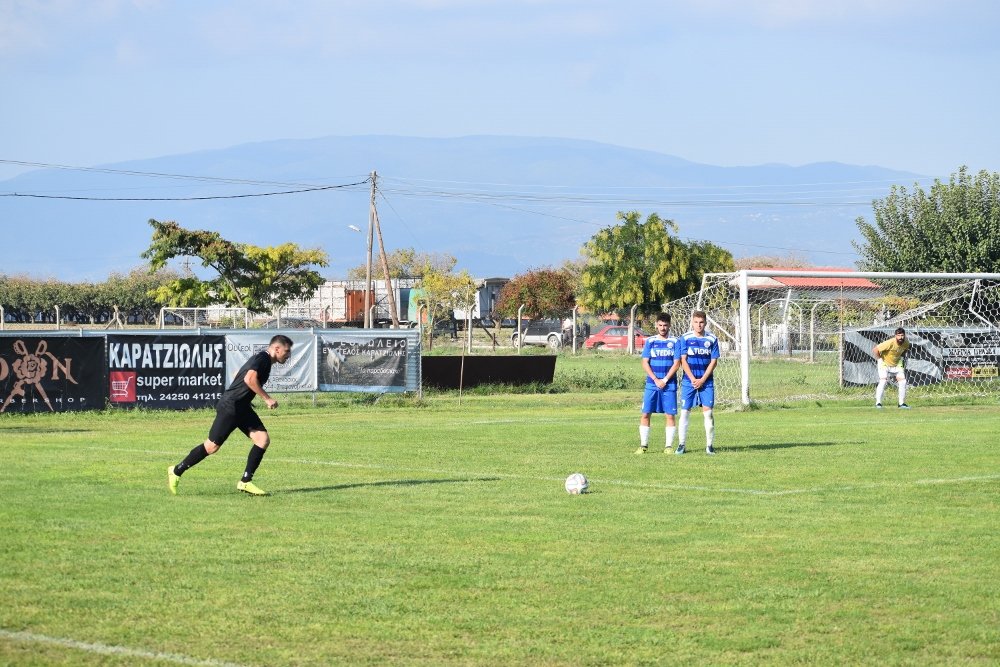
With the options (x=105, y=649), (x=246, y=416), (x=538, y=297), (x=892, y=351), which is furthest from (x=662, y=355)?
(x=538, y=297)

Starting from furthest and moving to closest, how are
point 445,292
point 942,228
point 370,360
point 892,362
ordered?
1. point 445,292
2. point 942,228
3. point 370,360
4. point 892,362

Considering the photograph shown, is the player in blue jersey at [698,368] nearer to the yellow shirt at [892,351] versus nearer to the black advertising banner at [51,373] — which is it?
the yellow shirt at [892,351]

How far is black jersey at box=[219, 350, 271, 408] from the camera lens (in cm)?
1402

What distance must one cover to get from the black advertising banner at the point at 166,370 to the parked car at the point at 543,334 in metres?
37.8

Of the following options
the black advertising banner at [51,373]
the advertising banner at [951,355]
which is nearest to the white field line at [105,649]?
the black advertising banner at [51,373]

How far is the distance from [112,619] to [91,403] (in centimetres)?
2239

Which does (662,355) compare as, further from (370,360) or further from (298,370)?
(298,370)

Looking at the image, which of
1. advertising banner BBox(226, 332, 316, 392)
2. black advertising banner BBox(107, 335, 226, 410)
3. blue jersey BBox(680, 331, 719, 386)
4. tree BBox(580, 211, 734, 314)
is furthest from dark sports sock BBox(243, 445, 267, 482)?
tree BBox(580, 211, 734, 314)

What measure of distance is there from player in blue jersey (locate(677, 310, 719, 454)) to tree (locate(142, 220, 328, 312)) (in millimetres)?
45265

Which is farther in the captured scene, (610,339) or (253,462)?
(610,339)

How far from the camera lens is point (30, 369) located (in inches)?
1126

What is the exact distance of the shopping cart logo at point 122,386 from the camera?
1177 inches

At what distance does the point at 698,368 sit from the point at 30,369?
16149mm

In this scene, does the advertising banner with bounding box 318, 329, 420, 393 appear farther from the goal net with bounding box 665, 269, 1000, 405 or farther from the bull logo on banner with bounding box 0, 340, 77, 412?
the goal net with bounding box 665, 269, 1000, 405
